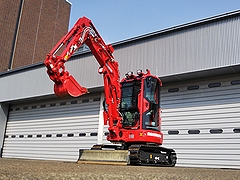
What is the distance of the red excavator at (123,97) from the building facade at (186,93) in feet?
7.19

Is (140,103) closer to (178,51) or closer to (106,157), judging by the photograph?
(106,157)

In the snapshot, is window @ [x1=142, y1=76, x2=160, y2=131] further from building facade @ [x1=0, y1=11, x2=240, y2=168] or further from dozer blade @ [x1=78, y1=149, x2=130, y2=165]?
building facade @ [x1=0, y1=11, x2=240, y2=168]

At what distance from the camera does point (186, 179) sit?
2.82 metres

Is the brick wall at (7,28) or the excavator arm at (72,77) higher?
the brick wall at (7,28)

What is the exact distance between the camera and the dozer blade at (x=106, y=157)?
7547 mm

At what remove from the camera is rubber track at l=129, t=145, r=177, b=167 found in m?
7.68

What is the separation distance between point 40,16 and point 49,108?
15530 mm

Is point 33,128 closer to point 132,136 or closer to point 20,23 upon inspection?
point 132,136

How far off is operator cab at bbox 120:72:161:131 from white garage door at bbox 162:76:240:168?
9.26 feet

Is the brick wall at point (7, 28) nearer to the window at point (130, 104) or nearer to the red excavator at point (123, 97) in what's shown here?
the red excavator at point (123, 97)

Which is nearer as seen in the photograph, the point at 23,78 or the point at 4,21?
the point at 23,78

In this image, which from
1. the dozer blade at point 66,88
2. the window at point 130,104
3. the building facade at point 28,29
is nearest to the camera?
the dozer blade at point 66,88

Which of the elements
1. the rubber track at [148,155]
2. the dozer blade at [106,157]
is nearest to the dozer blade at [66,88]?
the dozer blade at [106,157]


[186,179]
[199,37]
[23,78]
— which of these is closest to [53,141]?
[23,78]
